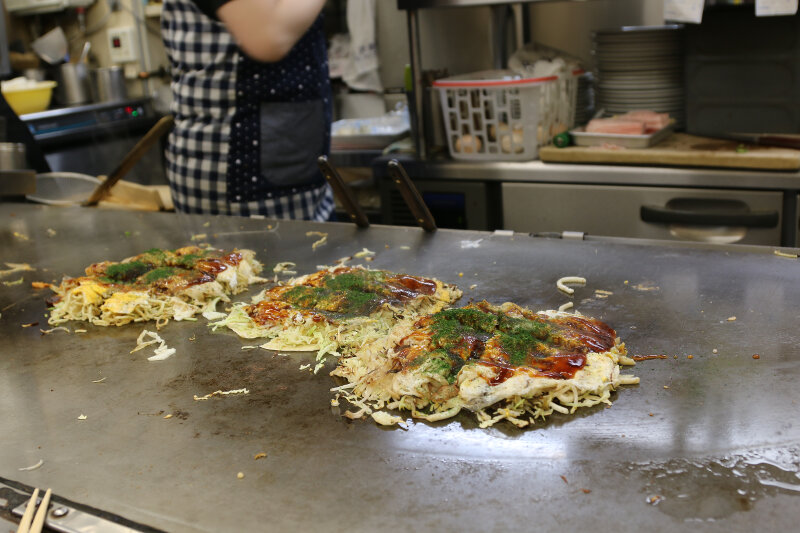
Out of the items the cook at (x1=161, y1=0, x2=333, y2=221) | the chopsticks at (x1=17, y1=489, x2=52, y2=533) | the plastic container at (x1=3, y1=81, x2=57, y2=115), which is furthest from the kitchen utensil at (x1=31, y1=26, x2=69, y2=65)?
the chopsticks at (x1=17, y1=489, x2=52, y2=533)

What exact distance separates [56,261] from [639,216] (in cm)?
213

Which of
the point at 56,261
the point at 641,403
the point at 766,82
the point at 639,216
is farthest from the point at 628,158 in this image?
the point at 56,261

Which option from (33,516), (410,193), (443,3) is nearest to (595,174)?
(443,3)

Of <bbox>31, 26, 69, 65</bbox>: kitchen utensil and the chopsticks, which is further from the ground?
<bbox>31, 26, 69, 65</bbox>: kitchen utensil

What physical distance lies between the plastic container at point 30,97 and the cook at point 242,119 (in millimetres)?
2472

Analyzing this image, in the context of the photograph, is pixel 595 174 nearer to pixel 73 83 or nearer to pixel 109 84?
pixel 109 84

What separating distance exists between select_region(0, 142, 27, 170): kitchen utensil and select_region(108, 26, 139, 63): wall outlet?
2804 mm

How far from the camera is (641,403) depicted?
4.36 feet

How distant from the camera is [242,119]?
2.75 m

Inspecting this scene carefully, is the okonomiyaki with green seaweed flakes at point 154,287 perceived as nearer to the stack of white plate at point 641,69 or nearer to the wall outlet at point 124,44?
the stack of white plate at point 641,69

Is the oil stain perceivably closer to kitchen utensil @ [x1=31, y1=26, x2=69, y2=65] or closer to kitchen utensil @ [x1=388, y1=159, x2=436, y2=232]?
kitchen utensil @ [x1=388, y1=159, x2=436, y2=232]

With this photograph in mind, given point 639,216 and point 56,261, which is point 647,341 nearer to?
point 639,216

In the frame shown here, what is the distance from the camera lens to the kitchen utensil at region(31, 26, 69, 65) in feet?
18.7

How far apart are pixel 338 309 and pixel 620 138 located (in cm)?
179
